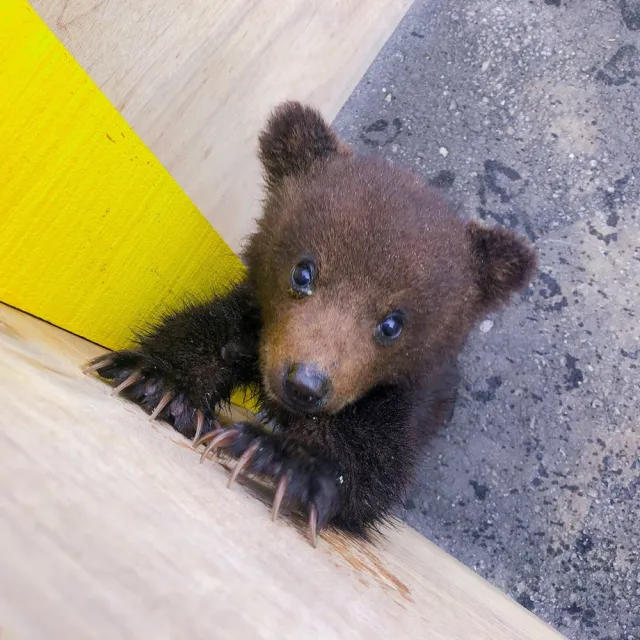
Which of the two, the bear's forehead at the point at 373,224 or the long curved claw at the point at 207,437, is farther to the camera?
the bear's forehead at the point at 373,224

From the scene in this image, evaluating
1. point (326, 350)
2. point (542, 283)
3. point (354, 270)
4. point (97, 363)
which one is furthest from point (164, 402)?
point (542, 283)

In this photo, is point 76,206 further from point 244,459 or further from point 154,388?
point 244,459

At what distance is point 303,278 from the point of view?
1.61 m

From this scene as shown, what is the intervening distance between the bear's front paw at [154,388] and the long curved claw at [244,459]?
154 millimetres

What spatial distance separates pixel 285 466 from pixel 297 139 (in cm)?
96

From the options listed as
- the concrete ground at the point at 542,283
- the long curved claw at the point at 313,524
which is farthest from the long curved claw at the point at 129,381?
the concrete ground at the point at 542,283

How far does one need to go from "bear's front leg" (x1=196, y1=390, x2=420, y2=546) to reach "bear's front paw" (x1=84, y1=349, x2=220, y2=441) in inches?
5.3

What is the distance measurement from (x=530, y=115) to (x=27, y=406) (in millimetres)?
2770

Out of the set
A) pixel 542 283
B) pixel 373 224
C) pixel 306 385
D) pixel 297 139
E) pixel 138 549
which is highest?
pixel 542 283

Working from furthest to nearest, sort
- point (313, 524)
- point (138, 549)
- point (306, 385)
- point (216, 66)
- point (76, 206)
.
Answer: point (216, 66) → point (76, 206) → point (306, 385) → point (313, 524) → point (138, 549)

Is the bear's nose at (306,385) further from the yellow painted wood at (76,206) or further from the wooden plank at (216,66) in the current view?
the wooden plank at (216,66)

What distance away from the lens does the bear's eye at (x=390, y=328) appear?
5.24 ft

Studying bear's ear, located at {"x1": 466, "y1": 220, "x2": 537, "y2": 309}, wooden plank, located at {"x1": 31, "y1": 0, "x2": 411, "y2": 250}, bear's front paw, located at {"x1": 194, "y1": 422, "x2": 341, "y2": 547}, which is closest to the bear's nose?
bear's front paw, located at {"x1": 194, "y1": 422, "x2": 341, "y2": 547}

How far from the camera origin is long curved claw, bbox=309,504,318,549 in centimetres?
119
